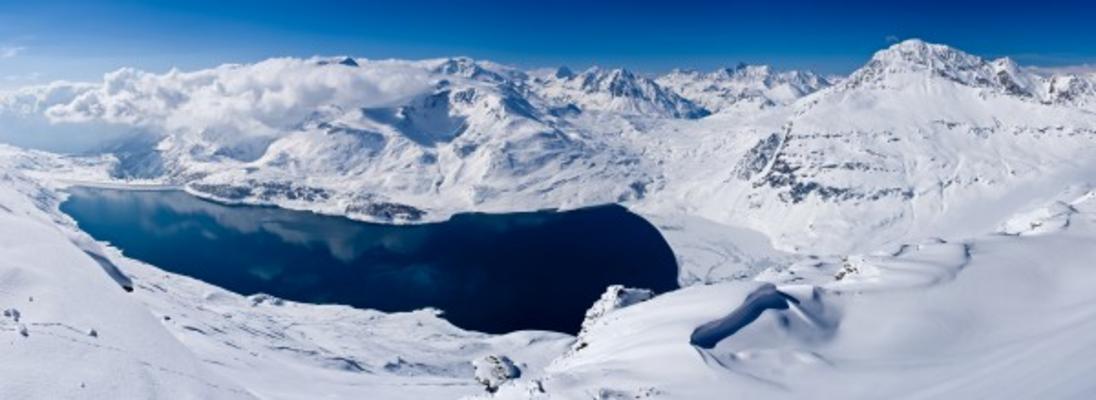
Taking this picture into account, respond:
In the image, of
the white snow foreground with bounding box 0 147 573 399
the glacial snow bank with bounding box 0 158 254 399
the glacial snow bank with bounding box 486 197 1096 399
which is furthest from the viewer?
the glacial snow bank with bounding box 486 197 1096 399

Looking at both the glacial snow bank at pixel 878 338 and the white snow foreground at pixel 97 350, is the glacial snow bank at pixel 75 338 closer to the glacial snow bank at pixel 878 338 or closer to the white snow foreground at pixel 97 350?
the white snow foreground at pixel 97 350

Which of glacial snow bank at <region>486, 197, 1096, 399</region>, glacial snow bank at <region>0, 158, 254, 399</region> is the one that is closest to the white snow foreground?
glacial snow bank at <region>0, 158, 254, 399</region>

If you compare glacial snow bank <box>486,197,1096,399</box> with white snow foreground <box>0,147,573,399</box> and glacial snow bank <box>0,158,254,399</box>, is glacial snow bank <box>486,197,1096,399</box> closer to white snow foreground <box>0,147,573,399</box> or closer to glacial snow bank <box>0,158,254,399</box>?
white snow foreground <box>0,147,573,399</box>

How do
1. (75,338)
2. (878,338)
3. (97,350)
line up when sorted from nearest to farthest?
1. (97,350)
2. (75,338)
3. (878,338)

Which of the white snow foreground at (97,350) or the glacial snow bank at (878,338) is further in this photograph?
the glacial snow bank at (878,338)

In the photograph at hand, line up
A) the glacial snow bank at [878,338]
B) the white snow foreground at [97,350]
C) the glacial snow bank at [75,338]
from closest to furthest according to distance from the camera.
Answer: the glacial snow bank at [75,338], the white snow foreground at [97,350], the glacial snow bank at [878,338]

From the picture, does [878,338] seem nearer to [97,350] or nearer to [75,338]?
[97,350]

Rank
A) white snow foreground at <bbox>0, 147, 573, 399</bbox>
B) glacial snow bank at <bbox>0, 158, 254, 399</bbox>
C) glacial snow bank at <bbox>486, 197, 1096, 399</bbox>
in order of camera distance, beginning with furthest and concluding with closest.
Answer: glacial snow bank at <bbox>486, 197, 1096, 399</bbox> → white snow foreground at <bbox>0, 147, 573, 399</bbox> → glacial snow bank at <bbox>0, 158, 254, 399</bbox>

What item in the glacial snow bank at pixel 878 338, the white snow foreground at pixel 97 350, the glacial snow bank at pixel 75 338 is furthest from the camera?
the glacial snow bank at pixel 878 338

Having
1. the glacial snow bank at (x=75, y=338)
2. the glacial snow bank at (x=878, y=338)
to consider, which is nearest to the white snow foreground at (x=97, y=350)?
the glacial snow bank at (x=75, y=338)

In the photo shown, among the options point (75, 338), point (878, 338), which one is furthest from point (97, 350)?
point (878, 338)

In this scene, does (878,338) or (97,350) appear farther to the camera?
(878,338)

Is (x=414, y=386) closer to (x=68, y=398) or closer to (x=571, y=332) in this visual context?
(x=68, y=398)

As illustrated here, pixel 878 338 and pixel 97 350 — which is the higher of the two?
pixel 97 350
